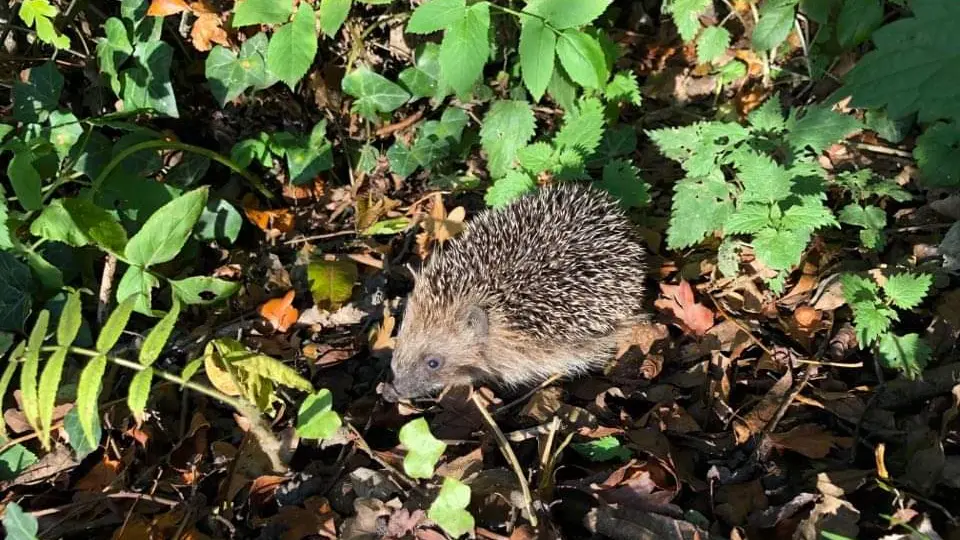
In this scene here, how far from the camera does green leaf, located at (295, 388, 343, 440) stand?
3332 millimetres

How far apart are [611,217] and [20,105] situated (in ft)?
11.6

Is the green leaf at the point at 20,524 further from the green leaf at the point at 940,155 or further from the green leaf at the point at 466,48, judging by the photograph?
the green leaf at the point at 940,155

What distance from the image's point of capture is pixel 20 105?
448 cm

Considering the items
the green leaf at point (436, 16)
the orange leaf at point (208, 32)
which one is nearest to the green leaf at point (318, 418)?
the green leaf at point (436, 16)

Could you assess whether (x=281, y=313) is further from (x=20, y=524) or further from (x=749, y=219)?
(x=749, y=219)

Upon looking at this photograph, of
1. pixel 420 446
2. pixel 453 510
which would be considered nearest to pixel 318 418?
pixel 420 446

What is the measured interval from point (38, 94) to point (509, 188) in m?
2.88

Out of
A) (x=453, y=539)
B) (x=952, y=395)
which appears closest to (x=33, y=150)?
(x=453, y=539)

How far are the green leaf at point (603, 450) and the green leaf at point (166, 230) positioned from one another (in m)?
2.10

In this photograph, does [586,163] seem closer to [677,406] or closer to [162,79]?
[677,406]

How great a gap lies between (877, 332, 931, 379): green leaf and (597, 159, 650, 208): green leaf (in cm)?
159

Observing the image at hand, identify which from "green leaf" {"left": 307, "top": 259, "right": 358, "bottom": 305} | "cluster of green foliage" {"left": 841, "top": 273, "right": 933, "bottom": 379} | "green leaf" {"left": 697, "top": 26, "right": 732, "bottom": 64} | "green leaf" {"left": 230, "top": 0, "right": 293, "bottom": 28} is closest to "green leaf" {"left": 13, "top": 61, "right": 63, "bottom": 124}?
"green leaf" {"left": 230, "top": 0, "right": 293, "bottom": 28}

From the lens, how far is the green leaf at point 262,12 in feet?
14.0

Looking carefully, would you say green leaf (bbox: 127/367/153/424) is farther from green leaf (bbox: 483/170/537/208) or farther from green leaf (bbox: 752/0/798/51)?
green leaf (bbox: 752/0/798/51)
